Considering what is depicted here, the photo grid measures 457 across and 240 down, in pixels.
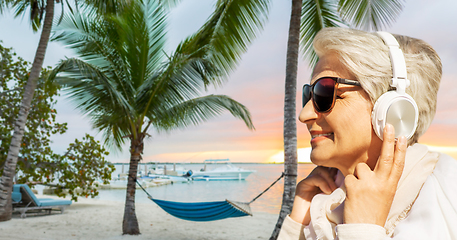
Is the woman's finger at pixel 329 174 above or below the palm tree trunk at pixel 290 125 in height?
below

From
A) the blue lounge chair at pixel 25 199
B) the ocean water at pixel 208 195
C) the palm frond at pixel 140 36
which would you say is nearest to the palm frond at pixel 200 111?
the palm frond at pixel 140 36

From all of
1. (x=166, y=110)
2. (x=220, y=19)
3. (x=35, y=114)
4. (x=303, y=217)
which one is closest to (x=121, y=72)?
(x=166, y=110)

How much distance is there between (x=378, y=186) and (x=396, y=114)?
0.17 m

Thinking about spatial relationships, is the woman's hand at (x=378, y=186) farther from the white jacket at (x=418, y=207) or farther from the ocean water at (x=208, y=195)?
the ocean water at (x=208, y=195)

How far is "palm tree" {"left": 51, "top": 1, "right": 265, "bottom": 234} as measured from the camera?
222 inches

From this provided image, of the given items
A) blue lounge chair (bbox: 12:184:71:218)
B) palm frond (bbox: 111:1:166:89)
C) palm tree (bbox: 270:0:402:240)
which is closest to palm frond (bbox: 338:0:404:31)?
palm tree (bbox: 270:0:402:240)

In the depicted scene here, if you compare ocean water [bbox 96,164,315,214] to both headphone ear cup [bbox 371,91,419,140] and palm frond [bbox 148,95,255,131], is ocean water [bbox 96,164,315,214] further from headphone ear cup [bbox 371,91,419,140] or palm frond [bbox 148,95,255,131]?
headphone ear cup [bbox 371,91,419,140]

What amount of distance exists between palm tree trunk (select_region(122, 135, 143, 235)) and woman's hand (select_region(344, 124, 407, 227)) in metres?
6.33

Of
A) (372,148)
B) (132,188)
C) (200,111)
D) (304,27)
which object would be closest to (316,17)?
(304,27)

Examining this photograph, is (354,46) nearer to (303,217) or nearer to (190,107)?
(303,217)

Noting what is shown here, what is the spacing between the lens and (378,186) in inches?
26.5

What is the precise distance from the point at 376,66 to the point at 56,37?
6796mm

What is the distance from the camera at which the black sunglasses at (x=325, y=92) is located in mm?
796

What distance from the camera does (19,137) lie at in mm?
6977
